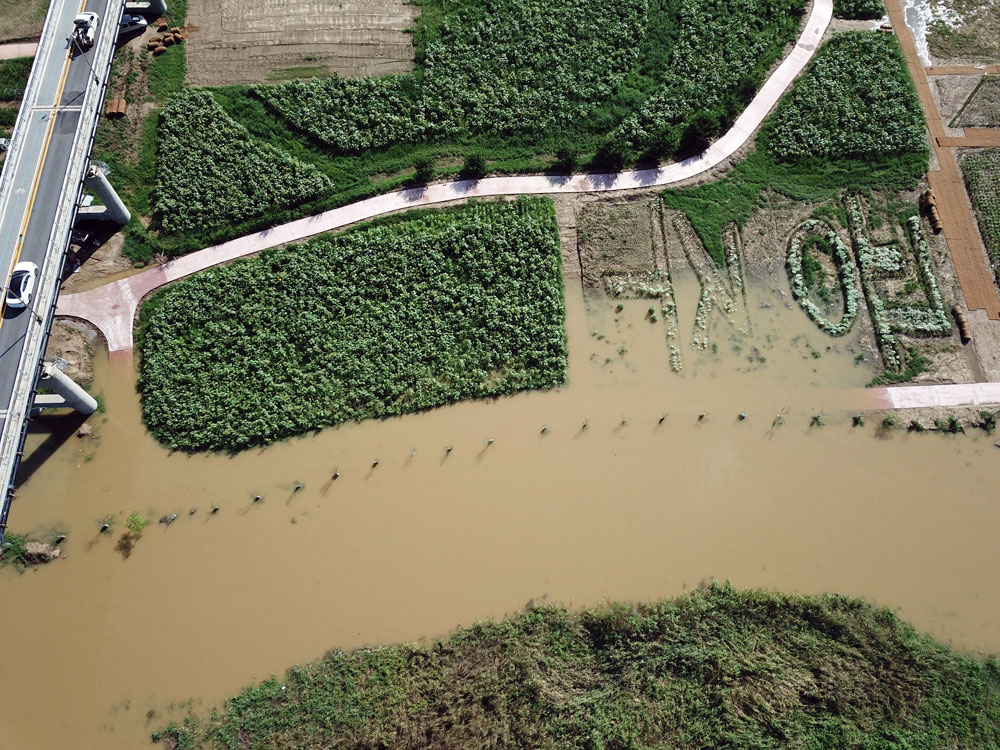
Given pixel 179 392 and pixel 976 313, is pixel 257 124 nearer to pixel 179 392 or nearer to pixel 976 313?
pixel 179 392

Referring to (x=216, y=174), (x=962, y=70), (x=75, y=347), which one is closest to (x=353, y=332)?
(x=216, y=174)

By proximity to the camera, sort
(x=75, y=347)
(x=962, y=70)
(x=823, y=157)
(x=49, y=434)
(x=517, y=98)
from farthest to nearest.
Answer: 1. (x=962, y=70)
2. (x=517, y=98)
3. (x=823, y=157)
4. (x=75, y=347)
5. (x=49, y=434)

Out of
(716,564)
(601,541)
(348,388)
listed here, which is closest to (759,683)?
(716,564)

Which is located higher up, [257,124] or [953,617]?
[257,124]

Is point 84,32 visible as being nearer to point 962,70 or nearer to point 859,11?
point 859,11

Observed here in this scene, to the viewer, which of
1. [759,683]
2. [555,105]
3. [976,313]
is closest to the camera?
[759,683]

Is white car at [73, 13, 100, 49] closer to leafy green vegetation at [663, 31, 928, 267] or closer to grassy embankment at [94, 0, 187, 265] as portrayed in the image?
grassy embankment at [94, 0, 187, 265]

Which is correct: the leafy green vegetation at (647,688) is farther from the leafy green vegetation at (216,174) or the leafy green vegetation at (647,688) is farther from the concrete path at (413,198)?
the leafy green vegetation at (216,174)
